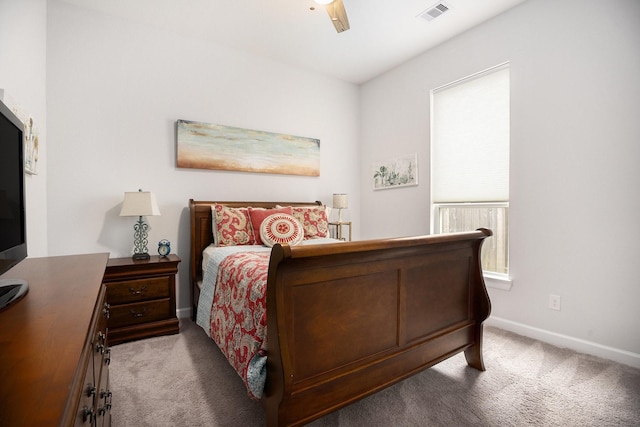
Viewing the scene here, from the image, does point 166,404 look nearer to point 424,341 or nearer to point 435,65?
point 424,341

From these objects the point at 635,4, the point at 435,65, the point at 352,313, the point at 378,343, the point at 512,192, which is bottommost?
the point at 378,343

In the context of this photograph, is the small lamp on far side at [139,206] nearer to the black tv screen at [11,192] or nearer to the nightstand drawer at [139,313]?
the nightstand drawer at [139,313]

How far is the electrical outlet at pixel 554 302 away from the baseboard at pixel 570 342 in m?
0.21

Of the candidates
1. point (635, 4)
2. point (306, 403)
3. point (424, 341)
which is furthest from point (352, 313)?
point (635, 4)

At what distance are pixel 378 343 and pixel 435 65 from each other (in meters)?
3.10

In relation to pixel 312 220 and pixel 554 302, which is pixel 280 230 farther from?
pixel 554 302

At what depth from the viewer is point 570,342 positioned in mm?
2412

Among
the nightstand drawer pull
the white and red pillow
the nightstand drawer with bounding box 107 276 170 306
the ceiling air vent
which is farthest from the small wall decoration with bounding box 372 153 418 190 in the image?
the nightstand drawer pull

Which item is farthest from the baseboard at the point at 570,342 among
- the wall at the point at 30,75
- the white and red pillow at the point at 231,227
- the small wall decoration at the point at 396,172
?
Answer: the wall at the point at 30,75

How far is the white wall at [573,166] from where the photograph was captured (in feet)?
7.09

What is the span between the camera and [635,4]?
2115 millimetres

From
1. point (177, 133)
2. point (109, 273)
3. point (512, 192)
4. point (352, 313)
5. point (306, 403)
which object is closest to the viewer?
point (306, 403)

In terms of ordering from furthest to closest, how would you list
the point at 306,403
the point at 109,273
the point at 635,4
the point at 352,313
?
1. the point at 109,273
2. the point at 635,4
3. the point at 352,313
4. the point at 306,403

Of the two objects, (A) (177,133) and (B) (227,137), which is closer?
(A) (177,133)
